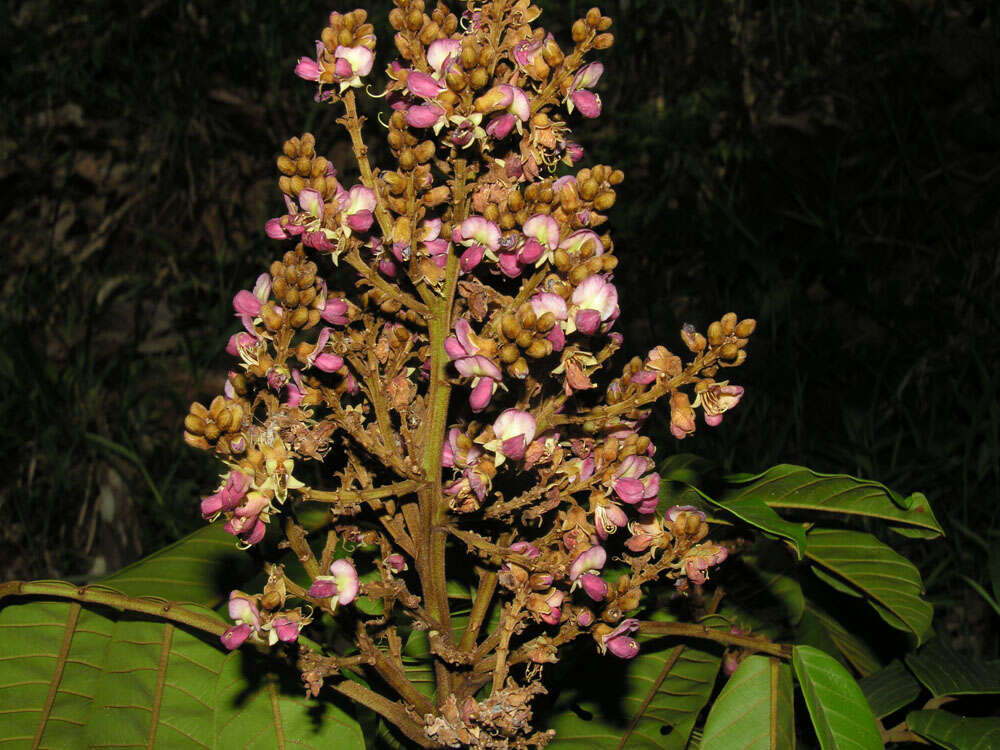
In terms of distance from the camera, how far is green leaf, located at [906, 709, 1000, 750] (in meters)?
0.75

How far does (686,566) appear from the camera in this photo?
2.27 feet

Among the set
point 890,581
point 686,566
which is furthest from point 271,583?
point 890,581

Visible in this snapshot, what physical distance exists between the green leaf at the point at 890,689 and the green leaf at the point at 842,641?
2.1 inches

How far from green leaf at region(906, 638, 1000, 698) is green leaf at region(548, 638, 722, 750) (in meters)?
0.20

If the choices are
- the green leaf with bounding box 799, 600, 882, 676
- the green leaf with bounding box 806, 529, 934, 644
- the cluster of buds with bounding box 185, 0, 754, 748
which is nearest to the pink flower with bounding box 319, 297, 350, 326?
the cluster of buds with bounding box 185, 0, 754, 748

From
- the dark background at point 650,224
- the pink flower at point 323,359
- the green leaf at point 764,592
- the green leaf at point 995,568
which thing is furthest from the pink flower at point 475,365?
the dark background at point 650,224

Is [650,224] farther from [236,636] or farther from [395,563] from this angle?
[236,636]

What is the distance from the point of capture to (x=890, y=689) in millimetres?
910

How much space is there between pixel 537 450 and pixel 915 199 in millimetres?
2454

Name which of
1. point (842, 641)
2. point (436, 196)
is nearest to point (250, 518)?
point (436, 196)

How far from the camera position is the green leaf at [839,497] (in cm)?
77

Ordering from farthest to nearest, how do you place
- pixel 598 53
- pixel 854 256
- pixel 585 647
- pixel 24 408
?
pixel 598 53, pixel 854 256, pixel 24 408, pixel 585 647

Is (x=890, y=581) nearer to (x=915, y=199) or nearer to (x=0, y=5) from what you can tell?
(x=915, y=199)

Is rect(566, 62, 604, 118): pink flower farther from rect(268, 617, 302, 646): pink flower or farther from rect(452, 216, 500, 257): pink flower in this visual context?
rect(268, 617, 302, 646): pink flower
